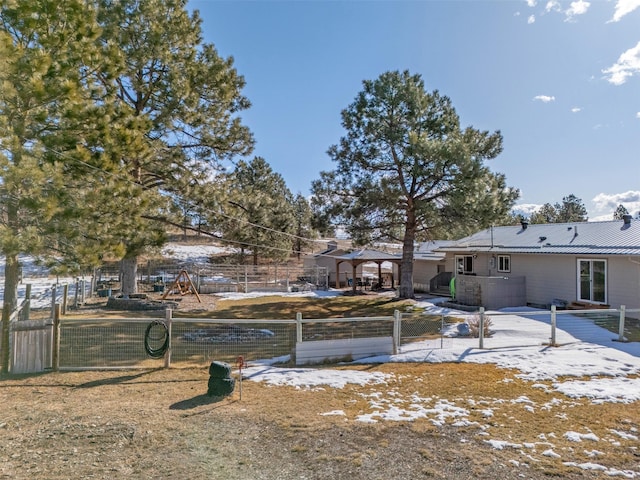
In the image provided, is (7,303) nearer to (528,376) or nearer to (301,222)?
(528,376)

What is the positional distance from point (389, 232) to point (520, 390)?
620 inches

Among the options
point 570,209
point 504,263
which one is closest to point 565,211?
point 570,209

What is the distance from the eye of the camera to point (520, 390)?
7.93 metres

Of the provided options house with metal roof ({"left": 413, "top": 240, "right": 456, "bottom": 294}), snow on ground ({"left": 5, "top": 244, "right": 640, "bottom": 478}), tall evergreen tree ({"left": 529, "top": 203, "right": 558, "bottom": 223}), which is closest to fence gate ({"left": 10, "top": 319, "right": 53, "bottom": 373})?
snow on ground ({"left": 5, "top": 244, "right": 640, "bottom": 478})

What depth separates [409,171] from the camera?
19312mm

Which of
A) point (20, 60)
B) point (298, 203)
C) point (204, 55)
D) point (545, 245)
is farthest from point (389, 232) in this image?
point (298, 203)

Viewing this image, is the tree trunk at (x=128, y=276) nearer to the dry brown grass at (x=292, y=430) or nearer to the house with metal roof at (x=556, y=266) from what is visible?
the dry brown grass at (x=292, y=430)

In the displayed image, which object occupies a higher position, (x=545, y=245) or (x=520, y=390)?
(x=545, y=245)

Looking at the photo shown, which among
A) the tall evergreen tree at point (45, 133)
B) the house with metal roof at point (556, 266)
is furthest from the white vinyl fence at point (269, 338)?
the tall evergreen tree at point (45, 133)

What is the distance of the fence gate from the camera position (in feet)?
28.1

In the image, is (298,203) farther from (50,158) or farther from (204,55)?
(50,158)

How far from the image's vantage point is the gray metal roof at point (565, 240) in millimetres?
15961

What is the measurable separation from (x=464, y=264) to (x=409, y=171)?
7.80 m

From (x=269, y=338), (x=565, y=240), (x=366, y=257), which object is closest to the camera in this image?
(x=269, y=338)
